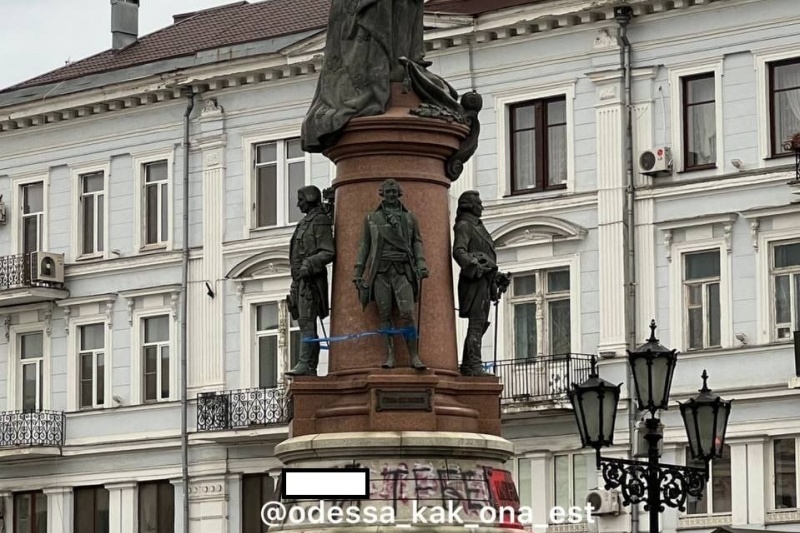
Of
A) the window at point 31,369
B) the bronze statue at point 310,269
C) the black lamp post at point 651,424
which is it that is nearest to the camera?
the bronze statue at point 310,269

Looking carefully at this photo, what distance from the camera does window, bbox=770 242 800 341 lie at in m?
41.5

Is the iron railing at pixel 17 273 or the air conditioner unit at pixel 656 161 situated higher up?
the air conditioner unit at pixel 656 161

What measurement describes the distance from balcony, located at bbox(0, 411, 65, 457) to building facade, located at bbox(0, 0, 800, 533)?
47 mm

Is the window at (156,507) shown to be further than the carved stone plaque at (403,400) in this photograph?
Yes

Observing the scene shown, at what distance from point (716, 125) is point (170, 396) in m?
12.7

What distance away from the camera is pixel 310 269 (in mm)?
22172

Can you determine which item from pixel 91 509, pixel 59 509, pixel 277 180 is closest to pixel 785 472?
pixel 277 180

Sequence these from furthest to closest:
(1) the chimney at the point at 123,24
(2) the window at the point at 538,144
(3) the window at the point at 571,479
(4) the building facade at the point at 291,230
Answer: (1) the chimney at the point at 123,24, (2) the window at the point at 538,144, (3) the window at the point at 571,479, (4) the building facade at the point at 291,230

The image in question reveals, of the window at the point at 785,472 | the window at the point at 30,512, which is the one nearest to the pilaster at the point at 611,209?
the window at the point at 785,472

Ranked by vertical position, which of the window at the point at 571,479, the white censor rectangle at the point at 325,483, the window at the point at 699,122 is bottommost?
the white censor rectangle at the point at 325,483

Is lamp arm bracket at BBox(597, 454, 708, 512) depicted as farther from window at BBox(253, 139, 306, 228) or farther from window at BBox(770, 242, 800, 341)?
window at BBox(253, 139, 306, 228)

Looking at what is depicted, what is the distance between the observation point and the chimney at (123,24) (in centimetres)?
5581

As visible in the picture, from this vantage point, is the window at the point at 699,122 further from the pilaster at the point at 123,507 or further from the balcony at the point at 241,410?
the pilaster at the point at 123,507

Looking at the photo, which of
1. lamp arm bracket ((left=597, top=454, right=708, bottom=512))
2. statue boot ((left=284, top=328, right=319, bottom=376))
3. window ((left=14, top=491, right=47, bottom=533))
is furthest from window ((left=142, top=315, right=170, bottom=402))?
statue boot ((left=284, top=328, right=319, bottom=376))
